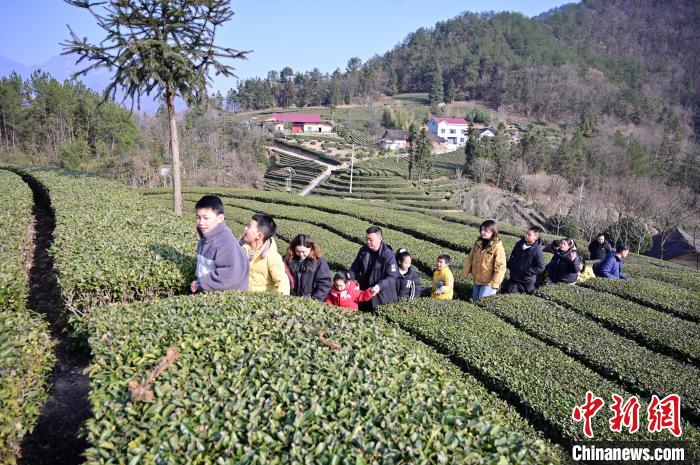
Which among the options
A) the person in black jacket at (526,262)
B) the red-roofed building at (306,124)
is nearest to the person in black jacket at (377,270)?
the person in black jacket at (526,262)

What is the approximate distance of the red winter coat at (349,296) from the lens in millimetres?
6242

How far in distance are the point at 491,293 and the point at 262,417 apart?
6191 millimetres

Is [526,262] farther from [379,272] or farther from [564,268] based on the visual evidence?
[379,272]

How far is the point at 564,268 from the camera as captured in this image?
8.99 m

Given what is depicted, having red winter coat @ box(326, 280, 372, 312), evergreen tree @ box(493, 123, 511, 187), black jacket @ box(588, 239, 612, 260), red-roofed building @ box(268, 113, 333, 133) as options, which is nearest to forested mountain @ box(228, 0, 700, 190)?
evergreen tree @ box(493, 123, 511, 187)

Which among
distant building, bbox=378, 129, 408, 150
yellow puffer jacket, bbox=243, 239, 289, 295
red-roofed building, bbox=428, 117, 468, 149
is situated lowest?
yellow puffer jacket, bbox=243, 239, 289, 295

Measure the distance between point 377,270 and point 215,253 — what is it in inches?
116

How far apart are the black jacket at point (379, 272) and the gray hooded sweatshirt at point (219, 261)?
2518mm

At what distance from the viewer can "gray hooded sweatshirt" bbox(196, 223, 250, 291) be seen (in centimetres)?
429

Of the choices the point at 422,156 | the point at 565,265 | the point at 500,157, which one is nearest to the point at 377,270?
the point at 565,265

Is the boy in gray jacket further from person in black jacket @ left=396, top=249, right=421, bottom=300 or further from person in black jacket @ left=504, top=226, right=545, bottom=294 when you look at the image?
person in black jacket @ left=504, top=226, right=545, bottom=294

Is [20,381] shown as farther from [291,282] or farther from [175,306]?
[291,282]

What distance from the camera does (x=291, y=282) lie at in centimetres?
572

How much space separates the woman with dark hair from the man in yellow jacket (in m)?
3.58
